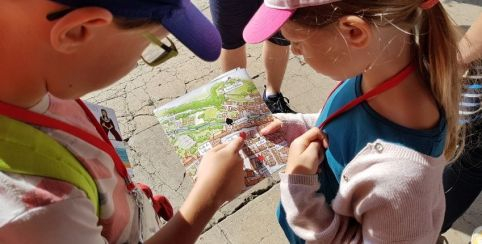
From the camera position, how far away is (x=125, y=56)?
861mm

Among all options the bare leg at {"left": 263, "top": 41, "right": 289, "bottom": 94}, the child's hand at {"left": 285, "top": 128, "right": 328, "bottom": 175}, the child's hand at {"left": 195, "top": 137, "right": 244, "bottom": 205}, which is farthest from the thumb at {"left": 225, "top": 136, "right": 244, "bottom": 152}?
the bare leg at {"left": 263, "top": 41, "right": 289, "bottom": 94}

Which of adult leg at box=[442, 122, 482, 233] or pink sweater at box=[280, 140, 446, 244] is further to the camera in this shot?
adult leg at box=[442, 122, 482, 233]

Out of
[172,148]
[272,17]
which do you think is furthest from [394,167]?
[172,148]

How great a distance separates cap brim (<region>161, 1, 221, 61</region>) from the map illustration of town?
0.70 meters

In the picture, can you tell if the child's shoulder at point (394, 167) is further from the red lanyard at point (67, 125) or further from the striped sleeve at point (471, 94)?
the red lanyard at point (67, 125)

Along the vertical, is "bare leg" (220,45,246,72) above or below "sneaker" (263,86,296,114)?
above

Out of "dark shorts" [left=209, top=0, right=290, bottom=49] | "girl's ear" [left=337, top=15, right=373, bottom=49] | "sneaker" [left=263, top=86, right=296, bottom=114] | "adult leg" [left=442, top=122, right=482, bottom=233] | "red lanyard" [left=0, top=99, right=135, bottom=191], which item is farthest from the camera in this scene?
"sneaker" [left=263, top=86, right=296, bottom=114]

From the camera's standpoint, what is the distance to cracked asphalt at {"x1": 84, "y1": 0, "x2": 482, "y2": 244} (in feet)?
7.13

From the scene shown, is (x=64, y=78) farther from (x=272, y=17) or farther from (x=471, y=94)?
(x=471, y=94)

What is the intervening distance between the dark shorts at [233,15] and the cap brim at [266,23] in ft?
2.70

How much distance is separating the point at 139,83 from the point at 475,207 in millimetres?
2009

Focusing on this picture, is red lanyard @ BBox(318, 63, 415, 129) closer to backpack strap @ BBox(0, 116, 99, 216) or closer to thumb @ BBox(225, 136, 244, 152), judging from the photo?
thumb @ BBox(225, 136, 244, 152)

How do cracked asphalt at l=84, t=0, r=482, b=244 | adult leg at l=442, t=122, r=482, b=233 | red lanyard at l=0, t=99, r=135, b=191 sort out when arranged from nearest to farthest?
red lanyard at l=0, t=99, r=135, b=191 → adult leg at l=442, t=122, r=482, b=233 → cracked asphalt at l=84, t=0, r=482, b=244

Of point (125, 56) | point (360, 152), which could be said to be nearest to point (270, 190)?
point (360, 152)
